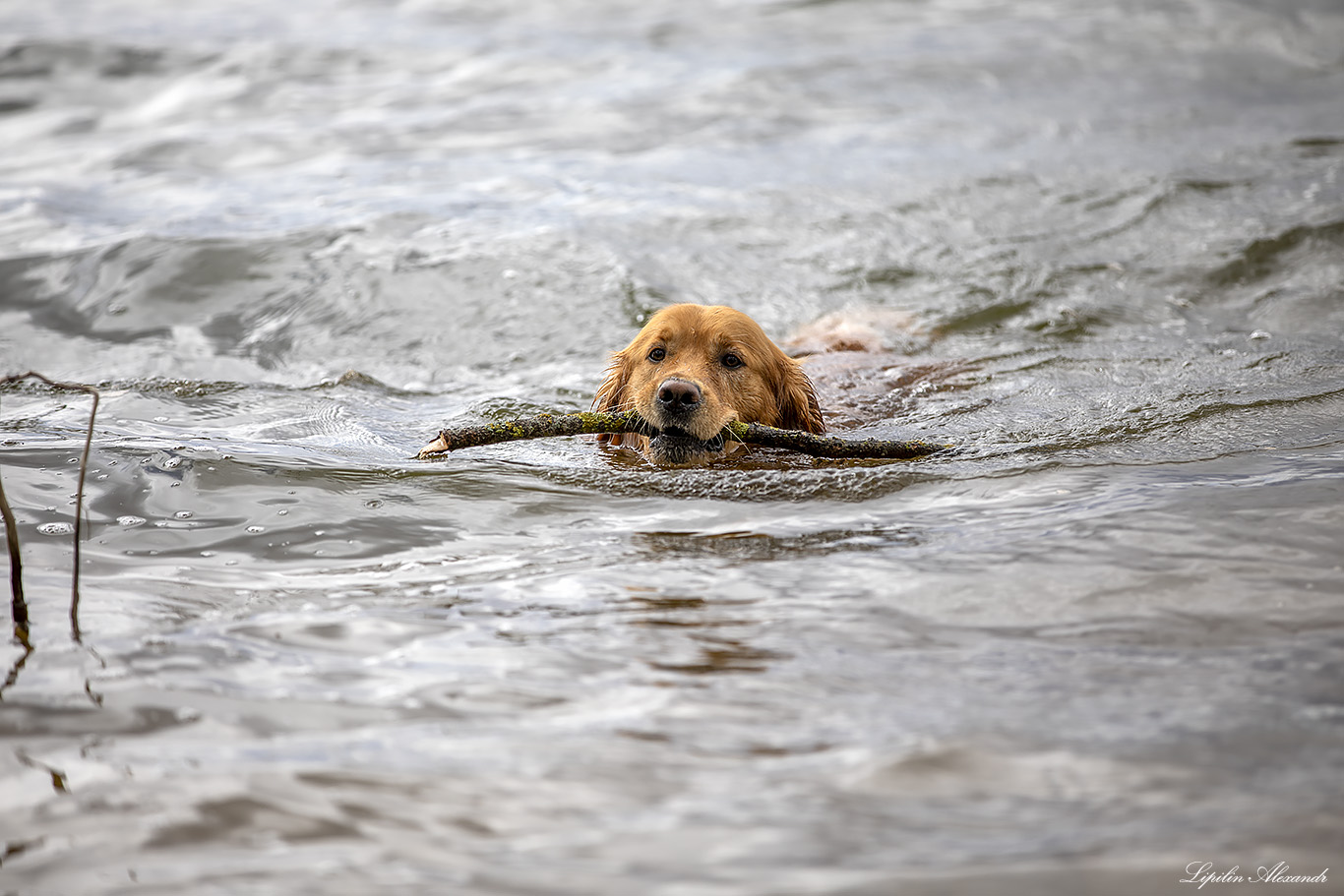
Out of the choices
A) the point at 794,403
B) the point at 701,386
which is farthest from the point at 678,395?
the point at 794,403

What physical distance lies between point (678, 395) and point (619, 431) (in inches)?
11.2

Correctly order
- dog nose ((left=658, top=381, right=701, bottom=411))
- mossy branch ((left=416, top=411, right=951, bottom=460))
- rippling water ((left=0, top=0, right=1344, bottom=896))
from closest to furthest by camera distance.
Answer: rippling water ((left=0, top=0, right=1344, bottom=896)) < mossy branch ((left=416, top=411, right=951, bottom=460)) < dog nose ((left=658, top=381, right=701, bottom=411))

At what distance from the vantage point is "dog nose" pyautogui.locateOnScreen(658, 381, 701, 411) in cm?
459

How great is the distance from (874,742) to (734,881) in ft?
1.85

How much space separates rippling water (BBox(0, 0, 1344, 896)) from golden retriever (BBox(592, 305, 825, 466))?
29 cm

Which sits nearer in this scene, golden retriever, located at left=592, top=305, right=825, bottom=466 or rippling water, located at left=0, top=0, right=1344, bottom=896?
rippling water, located at left=0, top=0, right=1344, bottom=896

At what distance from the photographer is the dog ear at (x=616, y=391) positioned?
5.30 meters

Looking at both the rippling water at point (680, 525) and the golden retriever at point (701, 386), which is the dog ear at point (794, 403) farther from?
the rippling water at point (680, 525)

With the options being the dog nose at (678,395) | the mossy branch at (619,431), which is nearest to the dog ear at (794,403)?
the mossy branch at (619,431)

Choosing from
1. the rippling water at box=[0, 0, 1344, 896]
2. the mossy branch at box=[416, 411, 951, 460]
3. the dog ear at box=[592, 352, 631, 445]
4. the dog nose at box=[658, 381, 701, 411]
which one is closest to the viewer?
the rippling water at box=[0, 0, 1344, 896]

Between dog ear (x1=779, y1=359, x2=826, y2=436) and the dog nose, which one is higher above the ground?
the dog nose

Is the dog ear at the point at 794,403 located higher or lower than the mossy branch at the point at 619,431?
lower

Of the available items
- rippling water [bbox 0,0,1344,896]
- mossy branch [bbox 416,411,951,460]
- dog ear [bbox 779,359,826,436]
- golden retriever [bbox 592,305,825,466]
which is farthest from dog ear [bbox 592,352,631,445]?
dog ear [bbox 779,359,826,436]

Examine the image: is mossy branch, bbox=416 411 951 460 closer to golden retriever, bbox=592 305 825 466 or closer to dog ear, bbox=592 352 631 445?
golden retriever, bbox=592 305 825 466
